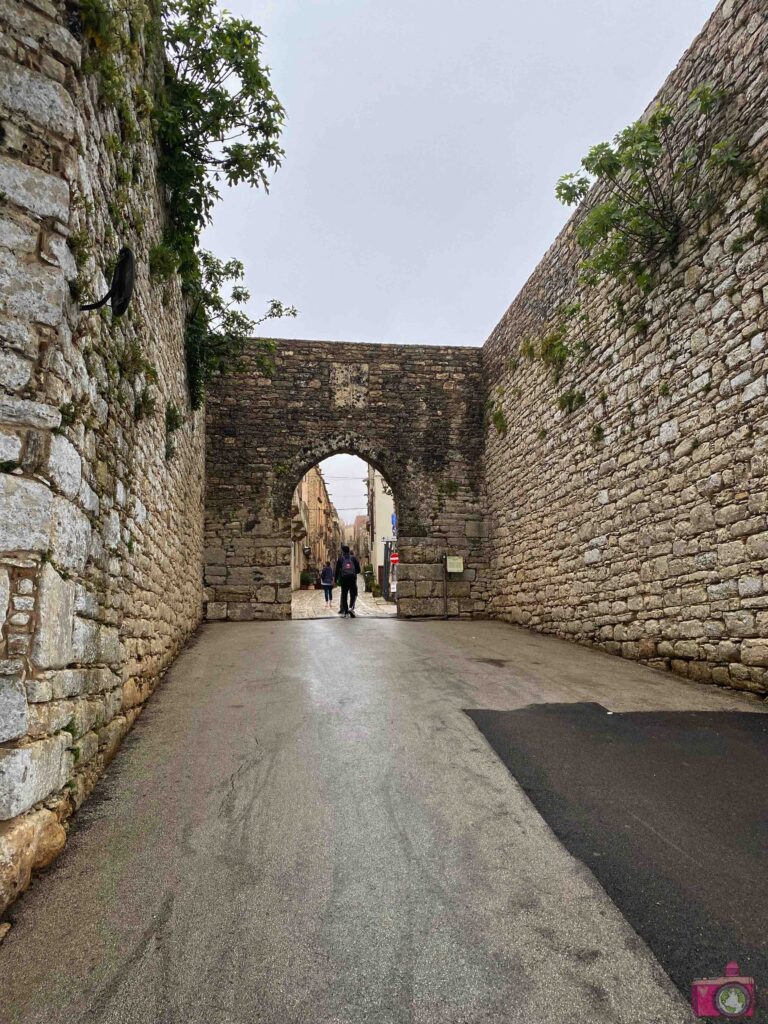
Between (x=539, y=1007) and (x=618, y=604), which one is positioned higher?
(x=618, y=604)

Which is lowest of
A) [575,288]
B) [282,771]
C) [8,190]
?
[282,771]

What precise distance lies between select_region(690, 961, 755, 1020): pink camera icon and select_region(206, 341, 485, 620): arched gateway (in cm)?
976

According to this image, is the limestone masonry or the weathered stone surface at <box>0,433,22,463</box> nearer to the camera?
the weathered stone surface at <box>0,433,22,463</box>

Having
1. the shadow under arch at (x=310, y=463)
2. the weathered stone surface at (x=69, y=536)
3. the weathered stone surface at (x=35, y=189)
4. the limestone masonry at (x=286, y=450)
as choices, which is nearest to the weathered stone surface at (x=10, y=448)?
the limestone masonry at (x=286, y=450)

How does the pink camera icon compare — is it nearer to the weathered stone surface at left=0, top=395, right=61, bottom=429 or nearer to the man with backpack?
the weathered stone surface at left=0, top=395, right=61, bottom=429

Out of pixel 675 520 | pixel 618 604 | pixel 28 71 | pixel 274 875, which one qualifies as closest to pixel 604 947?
pixel 274 875

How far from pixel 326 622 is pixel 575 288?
683 centimetres

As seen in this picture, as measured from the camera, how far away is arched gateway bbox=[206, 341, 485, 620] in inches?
444

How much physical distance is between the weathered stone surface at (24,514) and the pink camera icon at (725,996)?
9.17ft

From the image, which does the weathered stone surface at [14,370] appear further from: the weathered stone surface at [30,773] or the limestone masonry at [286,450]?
the weathered stone surface at [30,773]

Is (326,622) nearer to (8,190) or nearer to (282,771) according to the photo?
(282,771)

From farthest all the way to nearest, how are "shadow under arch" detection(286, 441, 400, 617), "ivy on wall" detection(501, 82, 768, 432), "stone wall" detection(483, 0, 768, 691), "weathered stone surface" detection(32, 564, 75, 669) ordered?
"shadow under arch" detection(286, 441, 400, 617)
"ivy on wall" detection(501, 82, 768, 432)
"stone wall" detection(483, 0, 768, 691)
"weathered stone surface" detection(32, 564, 75, 669)

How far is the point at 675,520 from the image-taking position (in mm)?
5848

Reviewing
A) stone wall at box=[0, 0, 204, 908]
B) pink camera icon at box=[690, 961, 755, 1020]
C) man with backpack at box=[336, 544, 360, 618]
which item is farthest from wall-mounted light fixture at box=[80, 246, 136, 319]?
man with backpack at box=[336, 544, 360, 618]
